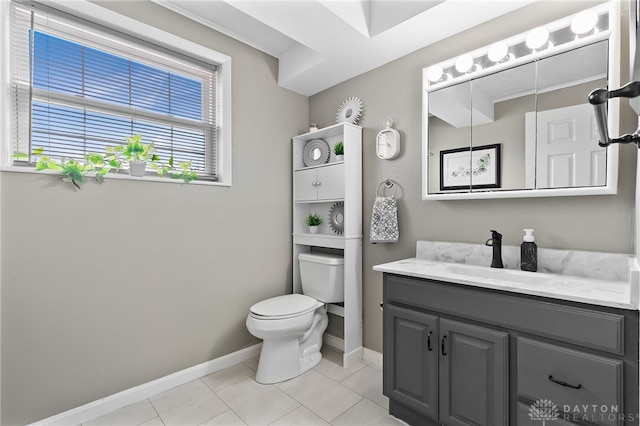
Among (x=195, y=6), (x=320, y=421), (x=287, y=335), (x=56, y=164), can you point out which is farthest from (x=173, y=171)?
(x=320, y=421)

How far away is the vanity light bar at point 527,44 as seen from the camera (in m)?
1.40

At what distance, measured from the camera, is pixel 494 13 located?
1.71 meters

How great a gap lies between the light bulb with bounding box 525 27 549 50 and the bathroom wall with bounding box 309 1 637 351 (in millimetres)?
130

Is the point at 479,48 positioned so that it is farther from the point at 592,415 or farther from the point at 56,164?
the point at 56,164

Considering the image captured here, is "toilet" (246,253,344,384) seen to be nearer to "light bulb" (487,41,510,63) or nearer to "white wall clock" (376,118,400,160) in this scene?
"white wall clock" (376,118,400,160)

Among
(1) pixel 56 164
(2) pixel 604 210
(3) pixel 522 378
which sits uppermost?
(1) pixel 56 164

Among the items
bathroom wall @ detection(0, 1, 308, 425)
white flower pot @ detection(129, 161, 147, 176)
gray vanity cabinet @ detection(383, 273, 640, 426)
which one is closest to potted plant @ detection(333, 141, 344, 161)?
bathroom wall @ detection(0, 1, 308, 425)

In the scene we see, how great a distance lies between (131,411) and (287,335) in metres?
0.97

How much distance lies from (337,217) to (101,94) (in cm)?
179

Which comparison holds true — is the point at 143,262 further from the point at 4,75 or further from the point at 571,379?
the point at 571,379

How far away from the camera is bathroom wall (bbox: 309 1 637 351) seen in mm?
1412

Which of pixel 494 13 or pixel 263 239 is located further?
pixel 263 239

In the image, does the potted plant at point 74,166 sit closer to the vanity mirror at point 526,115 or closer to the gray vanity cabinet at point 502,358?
the gray vanity cabinet at point 502,358

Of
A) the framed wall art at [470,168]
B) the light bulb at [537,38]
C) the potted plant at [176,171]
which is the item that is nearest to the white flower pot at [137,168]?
the potted plant at [176,171]
